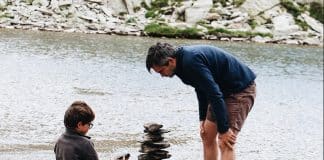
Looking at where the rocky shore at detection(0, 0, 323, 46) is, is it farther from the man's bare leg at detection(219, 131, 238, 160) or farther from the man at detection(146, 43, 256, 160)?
the man's bare leg at detection(219, 131, 238, 160)

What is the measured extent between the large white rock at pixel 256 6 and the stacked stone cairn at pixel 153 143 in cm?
4025

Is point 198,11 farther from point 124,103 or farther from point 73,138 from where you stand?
point 73,138

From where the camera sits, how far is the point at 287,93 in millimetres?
18469

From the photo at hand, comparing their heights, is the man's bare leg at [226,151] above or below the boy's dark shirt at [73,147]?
below

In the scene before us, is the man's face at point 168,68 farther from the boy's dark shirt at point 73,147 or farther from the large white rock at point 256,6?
the large white rock at point 256,6

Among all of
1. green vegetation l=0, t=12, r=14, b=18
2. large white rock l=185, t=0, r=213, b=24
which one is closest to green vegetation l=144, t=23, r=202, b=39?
large white rock l=185, t=0, r=213, b=24

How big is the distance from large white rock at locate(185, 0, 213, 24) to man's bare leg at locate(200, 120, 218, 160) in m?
36.8

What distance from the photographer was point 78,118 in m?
5.71

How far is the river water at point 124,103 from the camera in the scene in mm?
10391

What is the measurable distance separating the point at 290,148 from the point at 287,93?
25.0 feet

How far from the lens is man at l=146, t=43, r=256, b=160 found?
6.29 m

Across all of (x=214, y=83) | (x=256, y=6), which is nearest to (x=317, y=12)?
(x=256, y=6)

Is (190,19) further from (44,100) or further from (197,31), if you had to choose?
(44,100)

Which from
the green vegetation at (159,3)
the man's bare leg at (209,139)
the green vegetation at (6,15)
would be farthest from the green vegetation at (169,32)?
the man's bare leg at (209,139)
